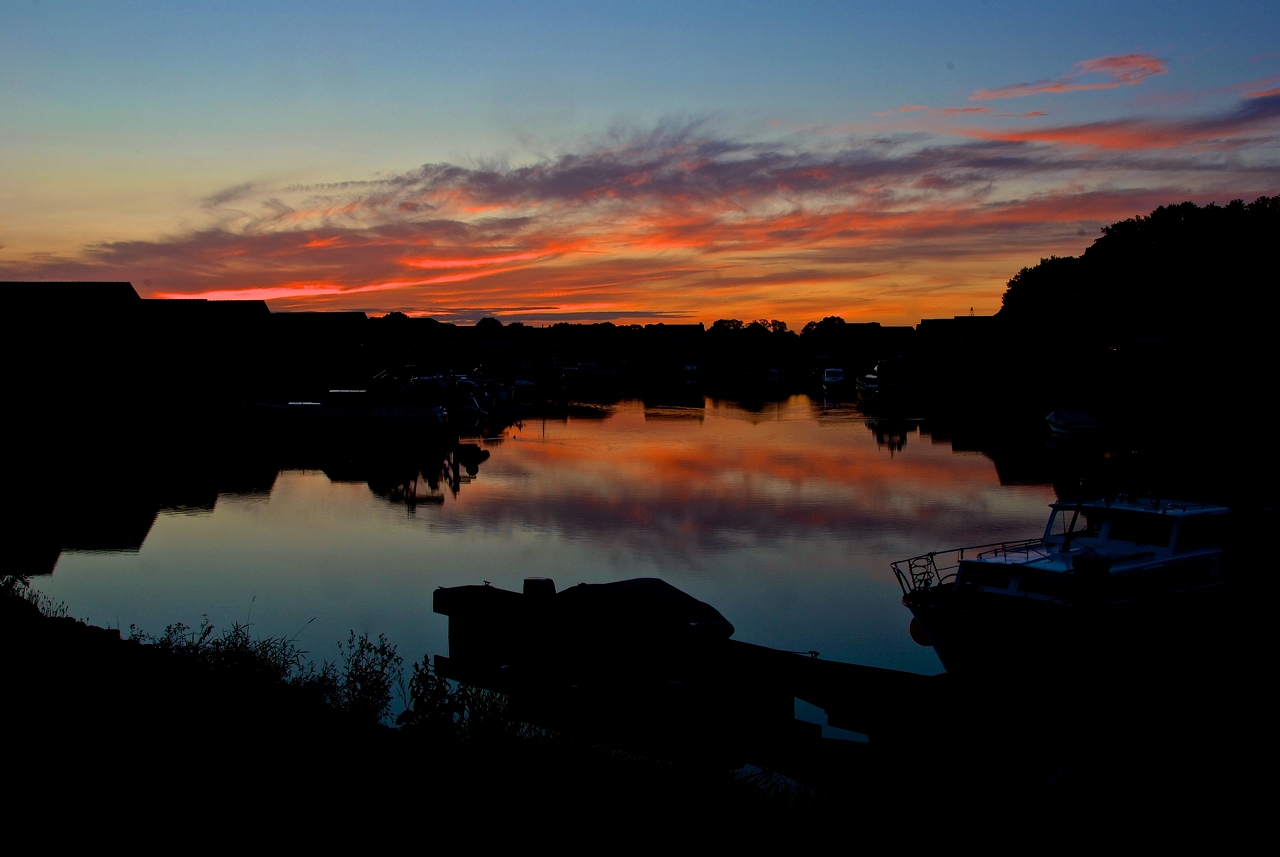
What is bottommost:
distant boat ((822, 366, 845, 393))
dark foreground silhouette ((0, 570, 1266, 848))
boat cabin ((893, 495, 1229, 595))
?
distant boat ((822, 366, 845, 393))

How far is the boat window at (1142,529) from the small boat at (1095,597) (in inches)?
0.7

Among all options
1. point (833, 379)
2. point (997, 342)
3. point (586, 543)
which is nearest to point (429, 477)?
point (586, 543)

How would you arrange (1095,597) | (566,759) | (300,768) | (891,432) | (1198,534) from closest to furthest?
(300,768) → (566,759) → (1095,597) → (1198,534) → (891,432)

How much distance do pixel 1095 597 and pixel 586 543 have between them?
1920 centimetres

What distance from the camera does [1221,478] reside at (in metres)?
50.0

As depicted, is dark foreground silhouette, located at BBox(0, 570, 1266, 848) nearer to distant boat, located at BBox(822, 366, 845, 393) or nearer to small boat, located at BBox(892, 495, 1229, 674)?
small boat, located at BBox(892, 495, 1229, 674)

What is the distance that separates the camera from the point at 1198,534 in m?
17.0

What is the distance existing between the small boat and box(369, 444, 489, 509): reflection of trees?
2788cm

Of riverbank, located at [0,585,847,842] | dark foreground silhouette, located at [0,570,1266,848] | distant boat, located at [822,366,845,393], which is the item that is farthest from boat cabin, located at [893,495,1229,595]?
distant boat, located at [822,366,845,393]

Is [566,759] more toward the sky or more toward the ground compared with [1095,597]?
more toward the ground

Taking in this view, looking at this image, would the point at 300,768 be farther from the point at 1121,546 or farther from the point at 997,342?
the point at 997,342

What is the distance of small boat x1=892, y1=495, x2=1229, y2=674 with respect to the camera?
15.4 metres

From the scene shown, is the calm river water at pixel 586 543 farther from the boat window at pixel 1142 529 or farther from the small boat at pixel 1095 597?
the boat window at pixel 1142 529

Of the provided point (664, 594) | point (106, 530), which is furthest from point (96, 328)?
point (664, 594)
